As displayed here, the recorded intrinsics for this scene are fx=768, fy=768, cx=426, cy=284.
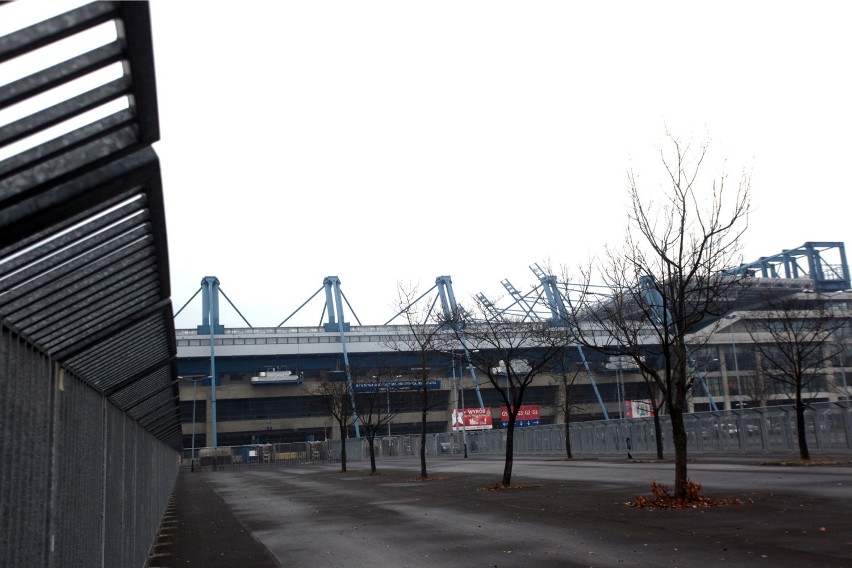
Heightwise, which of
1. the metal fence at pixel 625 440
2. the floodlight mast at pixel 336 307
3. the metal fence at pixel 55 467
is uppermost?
the floodlight mast at pixel 336 307

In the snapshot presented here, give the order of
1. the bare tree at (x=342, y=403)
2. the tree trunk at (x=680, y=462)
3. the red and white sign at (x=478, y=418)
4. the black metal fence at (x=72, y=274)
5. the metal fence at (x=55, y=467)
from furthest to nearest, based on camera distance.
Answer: the red and white sign at (x=478, y=418)
the bare tree at (x=342, y=403)
the tree trunk at (x=680, y=462)
the metal fence at (x=55, y=467)
the black metal fence at (x=72, y=274)

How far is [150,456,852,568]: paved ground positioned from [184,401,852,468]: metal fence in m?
6.88

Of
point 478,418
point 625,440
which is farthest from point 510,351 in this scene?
point 478,418

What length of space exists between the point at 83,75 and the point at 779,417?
34.8 m

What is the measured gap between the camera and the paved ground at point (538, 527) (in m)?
10.3

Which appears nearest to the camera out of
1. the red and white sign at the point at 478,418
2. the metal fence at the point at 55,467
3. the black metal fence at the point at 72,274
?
the black metal fence at the point at 72,274

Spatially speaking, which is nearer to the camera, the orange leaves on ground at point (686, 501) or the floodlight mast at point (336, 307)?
the orange leaves on ground at point (686, 501)

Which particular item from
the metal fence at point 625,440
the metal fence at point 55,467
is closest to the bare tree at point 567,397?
the metal fence at point 625,440

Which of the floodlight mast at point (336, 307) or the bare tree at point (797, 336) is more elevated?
the floodlight mast at point (336, 307)

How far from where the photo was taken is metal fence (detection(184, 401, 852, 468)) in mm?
29969

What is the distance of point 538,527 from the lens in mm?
13680

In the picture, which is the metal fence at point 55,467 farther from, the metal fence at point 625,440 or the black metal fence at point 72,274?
the metal fence at point 625,440

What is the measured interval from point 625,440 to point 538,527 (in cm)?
3380

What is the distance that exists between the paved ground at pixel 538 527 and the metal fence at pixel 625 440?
6.88m
